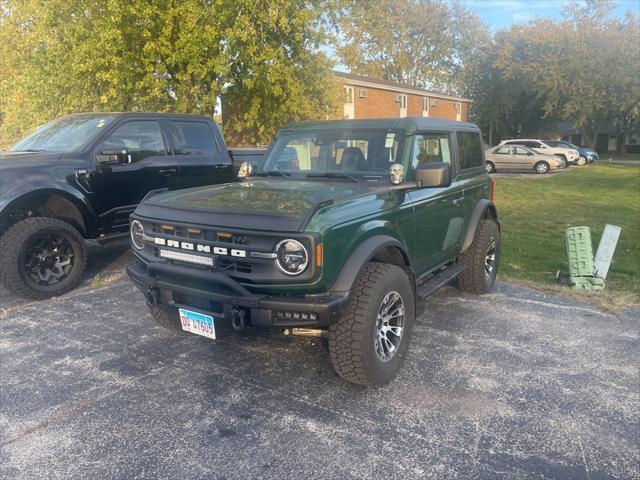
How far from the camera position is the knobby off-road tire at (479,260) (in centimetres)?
551

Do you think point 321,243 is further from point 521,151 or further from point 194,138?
point 521,151

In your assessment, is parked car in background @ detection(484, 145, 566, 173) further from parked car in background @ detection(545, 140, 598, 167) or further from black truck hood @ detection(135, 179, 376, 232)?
black truck hood @ detection(135, 179, 376, 232)

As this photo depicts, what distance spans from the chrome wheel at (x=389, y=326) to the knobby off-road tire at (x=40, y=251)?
12.5 ft

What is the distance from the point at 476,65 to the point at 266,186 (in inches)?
1828

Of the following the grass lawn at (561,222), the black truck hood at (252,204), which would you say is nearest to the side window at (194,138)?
the black truck hood at (252,204)

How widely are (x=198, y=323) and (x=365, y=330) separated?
1130mm

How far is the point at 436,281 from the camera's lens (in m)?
4.61

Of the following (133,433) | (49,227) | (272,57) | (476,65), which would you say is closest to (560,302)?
(133,433)

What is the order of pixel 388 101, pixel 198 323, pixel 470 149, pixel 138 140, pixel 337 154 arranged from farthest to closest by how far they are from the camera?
pixel 388 101 < pixel 138 140 < pixel 470 149 < pixel 337 154 < pixel 198 323

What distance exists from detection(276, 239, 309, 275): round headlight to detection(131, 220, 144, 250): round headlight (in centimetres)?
135

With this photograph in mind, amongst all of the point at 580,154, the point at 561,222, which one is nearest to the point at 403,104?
the point at 580,154

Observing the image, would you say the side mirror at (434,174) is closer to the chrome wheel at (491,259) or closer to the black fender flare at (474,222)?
the black fender flare at (474,222)

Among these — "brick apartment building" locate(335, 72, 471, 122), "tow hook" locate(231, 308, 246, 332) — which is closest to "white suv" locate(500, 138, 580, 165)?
"brick apartment building" locate(335, 72, 471, 122)

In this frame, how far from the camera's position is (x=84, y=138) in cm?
601
